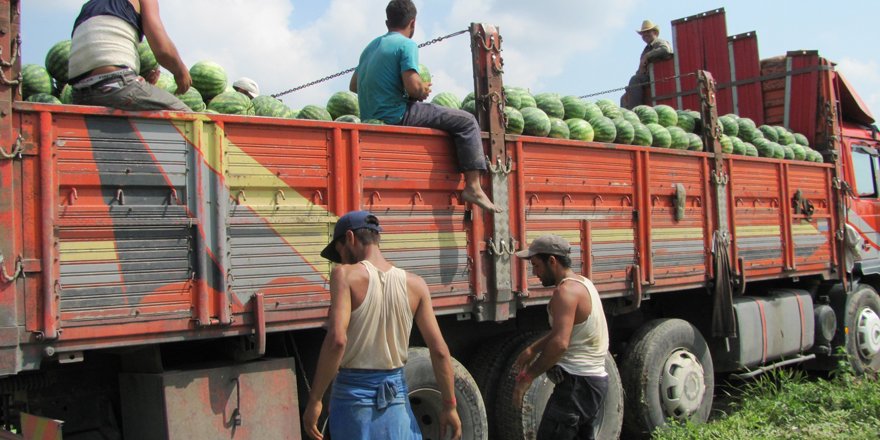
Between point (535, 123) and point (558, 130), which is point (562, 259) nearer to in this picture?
point (535, 123)

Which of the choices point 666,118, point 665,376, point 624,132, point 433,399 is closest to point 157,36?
point 433,399

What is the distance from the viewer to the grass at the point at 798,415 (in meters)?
6.65

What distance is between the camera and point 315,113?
18.9ft

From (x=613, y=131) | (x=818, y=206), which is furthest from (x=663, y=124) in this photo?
(x=818, y=206)

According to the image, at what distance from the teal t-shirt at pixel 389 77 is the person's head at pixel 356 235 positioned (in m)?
1.89

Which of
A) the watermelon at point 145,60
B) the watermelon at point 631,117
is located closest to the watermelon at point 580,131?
the watermelon at point 631,117

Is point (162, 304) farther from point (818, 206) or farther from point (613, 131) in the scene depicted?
point (818, 206)

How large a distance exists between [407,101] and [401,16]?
651mm

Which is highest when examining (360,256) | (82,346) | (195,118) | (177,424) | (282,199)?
(195,118)

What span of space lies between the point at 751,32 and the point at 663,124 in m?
3.06

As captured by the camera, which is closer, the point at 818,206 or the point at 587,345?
the point at 587,345

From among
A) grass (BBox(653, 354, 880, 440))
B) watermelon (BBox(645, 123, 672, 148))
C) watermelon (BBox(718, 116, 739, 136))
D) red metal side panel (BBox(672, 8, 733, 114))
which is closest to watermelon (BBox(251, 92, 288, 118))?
watermelon (BBox(645, 123, 672, 148))

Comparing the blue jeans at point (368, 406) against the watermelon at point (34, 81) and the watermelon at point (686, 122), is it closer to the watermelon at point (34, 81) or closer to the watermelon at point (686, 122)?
the watermelon at point (34, 81)

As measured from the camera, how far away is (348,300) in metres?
3.59
